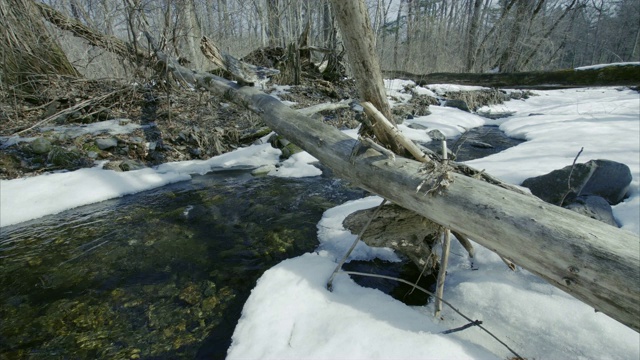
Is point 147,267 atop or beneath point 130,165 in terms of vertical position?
beneath

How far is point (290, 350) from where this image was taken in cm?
171

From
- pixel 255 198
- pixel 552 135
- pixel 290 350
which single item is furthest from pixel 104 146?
pixel 552 135

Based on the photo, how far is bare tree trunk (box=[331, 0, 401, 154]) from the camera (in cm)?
207

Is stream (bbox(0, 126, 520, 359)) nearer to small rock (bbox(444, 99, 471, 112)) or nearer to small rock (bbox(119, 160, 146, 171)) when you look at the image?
small rock (bbox(119, 160, 146, 171))

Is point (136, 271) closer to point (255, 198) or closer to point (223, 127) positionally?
point (255, 198)

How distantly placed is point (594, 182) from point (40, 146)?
24.7ft

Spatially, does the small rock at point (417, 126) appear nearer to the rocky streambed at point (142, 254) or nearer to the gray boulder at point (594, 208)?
the rocky streambed at point (142, 254)

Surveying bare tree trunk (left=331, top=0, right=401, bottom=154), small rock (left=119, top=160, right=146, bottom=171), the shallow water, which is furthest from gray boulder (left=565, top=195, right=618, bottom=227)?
small rock (left=119, top=160, right=146, bottom=171)

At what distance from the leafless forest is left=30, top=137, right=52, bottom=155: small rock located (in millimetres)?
2329

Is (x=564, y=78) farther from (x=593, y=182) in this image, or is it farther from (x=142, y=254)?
(x=142, y=254)

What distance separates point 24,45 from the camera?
5.52 m

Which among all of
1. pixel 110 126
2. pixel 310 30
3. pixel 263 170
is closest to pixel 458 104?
pixel 310 30

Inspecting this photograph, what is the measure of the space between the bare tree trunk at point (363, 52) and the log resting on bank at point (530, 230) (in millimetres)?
324

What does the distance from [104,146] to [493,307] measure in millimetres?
5988
